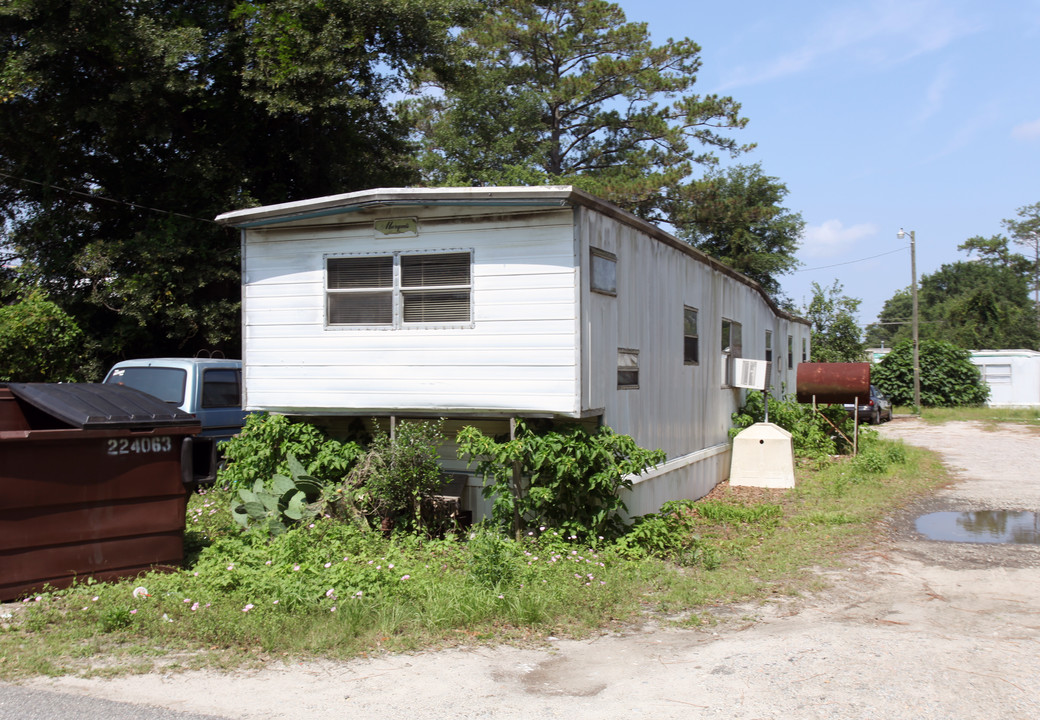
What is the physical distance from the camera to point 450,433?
28.4ft

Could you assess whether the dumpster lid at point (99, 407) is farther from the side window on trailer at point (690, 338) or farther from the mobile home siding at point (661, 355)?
the side window on trailer at point (690, 338)

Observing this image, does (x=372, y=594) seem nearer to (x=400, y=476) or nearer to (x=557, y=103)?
(x=400, y=476)

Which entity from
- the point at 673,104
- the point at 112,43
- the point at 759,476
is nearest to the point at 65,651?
the point at 759,476

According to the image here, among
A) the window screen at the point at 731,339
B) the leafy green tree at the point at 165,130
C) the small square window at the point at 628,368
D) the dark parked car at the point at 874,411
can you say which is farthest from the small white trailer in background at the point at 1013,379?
the small square window at the point at 628,368

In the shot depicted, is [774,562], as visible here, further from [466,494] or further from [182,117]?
[182,117]

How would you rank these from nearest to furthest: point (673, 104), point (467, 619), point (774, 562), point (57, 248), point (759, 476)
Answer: point (467, 619) → point (774, 562) → point (759, 476) → point (57, 248) → point (673, 104)

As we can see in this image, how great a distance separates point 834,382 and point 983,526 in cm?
684

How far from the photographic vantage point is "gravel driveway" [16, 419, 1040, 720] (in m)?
4.33

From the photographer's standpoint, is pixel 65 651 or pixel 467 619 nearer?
pixel 65 651

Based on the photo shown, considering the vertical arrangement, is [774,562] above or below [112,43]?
below

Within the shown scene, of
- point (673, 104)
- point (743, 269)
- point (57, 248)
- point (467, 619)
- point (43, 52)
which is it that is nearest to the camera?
point (467, 619)

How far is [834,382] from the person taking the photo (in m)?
16.4

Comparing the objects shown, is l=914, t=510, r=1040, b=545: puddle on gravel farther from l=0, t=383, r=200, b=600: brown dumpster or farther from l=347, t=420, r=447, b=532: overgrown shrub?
l=0, t=383, r=200, b=600: brown dumpster

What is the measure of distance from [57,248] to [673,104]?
21074 mm
